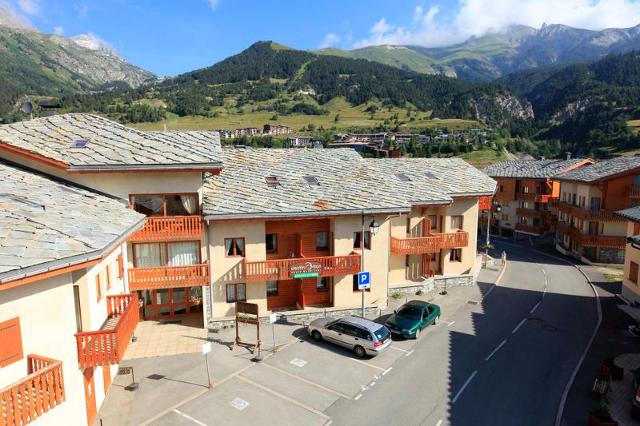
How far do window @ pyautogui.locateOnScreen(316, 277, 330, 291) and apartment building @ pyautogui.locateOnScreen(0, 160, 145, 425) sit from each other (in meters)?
12.0

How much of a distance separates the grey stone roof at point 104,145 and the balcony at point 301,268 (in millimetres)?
6119

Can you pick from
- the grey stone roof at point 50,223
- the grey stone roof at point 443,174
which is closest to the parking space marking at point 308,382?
the grey stone roof at point 50,223

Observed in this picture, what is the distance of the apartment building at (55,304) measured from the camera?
9.66 meters

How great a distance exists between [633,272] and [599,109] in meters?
143

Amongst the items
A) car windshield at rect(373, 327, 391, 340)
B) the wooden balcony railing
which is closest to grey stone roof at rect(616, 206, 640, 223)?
car windshield at rect(373, 327, 391, 340)

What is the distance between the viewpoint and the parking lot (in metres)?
15.5

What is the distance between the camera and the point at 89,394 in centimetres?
1414

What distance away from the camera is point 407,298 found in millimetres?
29453

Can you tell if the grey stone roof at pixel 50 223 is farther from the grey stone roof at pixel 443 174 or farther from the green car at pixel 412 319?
the grey stone roof at pixel 443 174

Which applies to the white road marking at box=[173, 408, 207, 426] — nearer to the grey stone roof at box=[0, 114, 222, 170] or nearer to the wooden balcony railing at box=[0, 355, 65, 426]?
the wooden balcony railing at box=[0, 355, 65, 426]

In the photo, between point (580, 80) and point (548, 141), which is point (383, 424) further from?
point (580, 80)

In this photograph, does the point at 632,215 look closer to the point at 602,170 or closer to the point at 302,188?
the point at 302,188

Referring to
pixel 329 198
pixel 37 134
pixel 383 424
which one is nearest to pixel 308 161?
pixel 329 198

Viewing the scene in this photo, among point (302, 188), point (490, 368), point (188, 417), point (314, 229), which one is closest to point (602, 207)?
point (490, 368)
